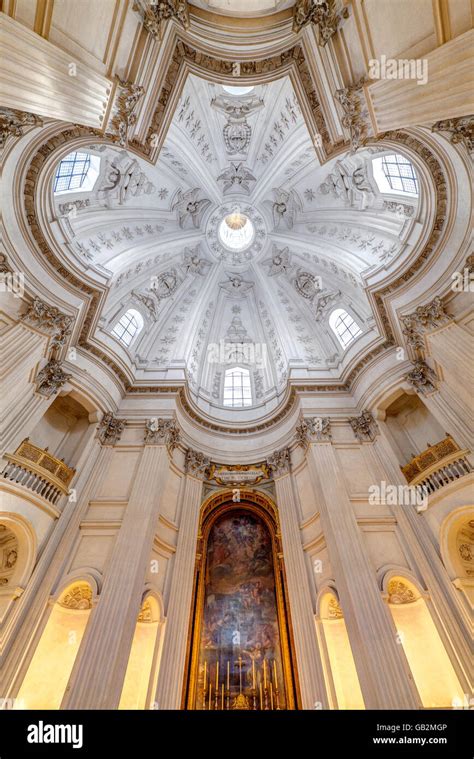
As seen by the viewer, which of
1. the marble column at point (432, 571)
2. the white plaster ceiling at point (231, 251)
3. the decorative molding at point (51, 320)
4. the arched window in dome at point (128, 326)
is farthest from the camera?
the arched window in dome at point (128, 326)

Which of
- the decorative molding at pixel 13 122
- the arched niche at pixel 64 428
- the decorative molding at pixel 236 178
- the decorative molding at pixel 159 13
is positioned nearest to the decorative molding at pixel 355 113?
the decorative molding at pixel 159 13

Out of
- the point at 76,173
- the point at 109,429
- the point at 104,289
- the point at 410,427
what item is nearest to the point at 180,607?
the point at 109,429

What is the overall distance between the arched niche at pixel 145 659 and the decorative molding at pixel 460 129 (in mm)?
13711

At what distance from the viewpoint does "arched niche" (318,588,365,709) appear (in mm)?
8609

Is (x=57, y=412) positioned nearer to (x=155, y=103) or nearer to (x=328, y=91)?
(x=155, y=103)

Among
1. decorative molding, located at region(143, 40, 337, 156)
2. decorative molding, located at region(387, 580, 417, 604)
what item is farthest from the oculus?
decorative molding, located at region(387, 580, 417, 604)

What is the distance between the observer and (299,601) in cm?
1012

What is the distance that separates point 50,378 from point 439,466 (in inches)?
453

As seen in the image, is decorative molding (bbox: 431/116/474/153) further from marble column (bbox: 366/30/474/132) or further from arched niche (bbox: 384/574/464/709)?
arched niche (bbox: 384/574/464/709)

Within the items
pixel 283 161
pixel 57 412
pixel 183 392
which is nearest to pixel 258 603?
pixel 183 392

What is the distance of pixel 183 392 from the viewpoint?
14.8 m

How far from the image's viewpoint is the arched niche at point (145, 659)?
8.62 metres

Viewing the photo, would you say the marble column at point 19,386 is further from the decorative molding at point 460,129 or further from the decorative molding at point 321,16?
the decorative molding at point 460,129
